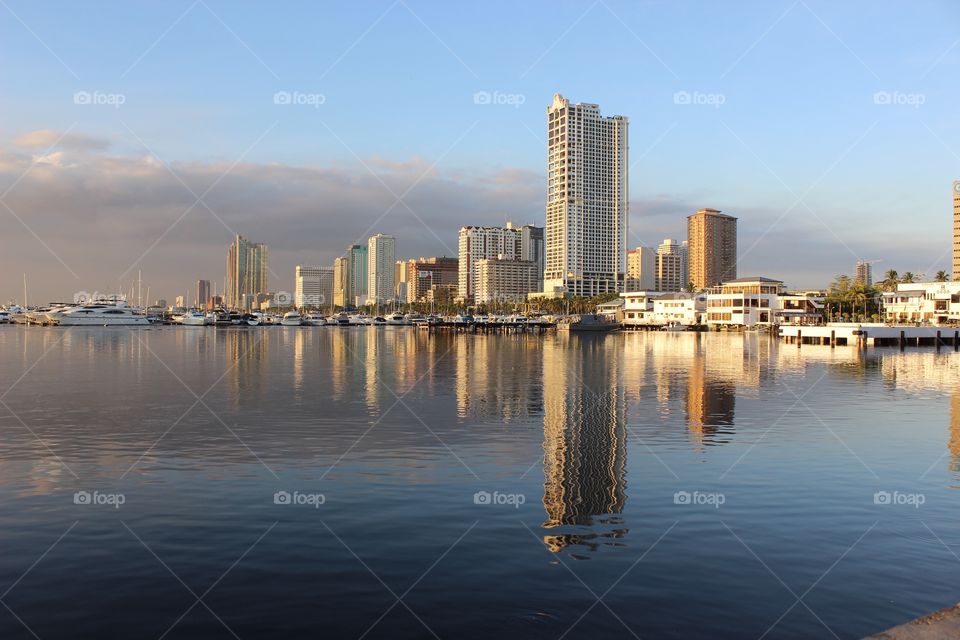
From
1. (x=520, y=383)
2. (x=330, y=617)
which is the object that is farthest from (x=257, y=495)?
(x=520, y=383)

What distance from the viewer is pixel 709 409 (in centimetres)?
4081

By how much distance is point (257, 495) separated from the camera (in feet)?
67.6

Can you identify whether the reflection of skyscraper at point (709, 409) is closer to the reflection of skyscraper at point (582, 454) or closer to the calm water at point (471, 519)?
the calm water at point (471, 519)

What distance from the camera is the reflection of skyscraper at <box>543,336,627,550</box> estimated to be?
64.0 ft

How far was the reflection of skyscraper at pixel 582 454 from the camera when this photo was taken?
64.0 feet

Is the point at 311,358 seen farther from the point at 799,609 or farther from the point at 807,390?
the point at 799,609

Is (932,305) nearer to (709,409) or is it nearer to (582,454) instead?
(709,409)

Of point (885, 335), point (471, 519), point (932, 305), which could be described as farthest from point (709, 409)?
point (932, 305)

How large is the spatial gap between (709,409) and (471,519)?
26200mm

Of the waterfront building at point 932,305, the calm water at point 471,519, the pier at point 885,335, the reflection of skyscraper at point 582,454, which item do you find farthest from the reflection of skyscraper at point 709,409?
the waterfront building at point 932,305

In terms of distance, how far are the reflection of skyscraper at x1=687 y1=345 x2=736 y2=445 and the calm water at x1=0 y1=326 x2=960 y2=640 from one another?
1.11 feet

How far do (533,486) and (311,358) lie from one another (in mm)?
65880

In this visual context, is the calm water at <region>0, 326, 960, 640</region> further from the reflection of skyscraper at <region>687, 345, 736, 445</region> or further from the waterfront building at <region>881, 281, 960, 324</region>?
the waterfront building at <region>881, 281, 960, 324</region>

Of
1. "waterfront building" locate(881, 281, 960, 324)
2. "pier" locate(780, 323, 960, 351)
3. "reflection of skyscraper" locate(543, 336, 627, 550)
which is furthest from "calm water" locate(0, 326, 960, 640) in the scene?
"waterfront building" locate(881, 281, 960, 324)
